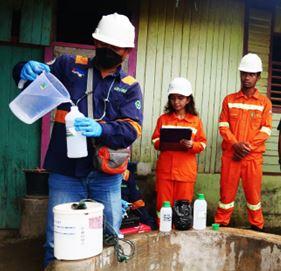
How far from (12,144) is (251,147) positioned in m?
3.28

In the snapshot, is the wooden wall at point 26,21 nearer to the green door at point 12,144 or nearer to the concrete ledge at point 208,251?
the green door at point 12,144

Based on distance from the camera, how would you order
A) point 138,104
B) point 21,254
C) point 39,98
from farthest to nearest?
1. point 21,254
2. point 138,104
3. point 39,98

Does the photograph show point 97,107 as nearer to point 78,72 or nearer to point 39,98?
point 78,72

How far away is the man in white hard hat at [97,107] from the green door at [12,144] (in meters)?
2.65

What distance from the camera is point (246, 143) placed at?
4.91 m

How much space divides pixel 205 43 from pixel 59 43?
7.55 ft

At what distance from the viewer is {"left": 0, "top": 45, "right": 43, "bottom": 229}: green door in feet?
17.4

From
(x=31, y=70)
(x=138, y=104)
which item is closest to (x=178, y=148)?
(x=138, y=104)

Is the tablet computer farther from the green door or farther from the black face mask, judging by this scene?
the black face mask

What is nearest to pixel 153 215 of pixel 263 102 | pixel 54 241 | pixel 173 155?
pixel 173 155

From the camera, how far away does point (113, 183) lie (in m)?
2.97

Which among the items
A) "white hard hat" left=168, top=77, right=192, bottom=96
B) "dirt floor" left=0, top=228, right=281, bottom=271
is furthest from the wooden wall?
"dirt floor" left=0, top=228, right=281, bottom=271

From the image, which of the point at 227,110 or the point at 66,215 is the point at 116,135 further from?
the point at 227,110

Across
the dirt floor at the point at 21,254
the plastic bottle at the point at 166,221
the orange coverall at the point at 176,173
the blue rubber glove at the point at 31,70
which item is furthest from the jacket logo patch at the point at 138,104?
the dirt floor at the point at 21,254
